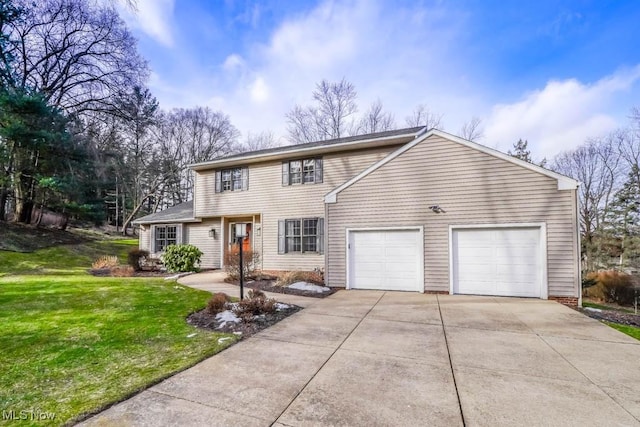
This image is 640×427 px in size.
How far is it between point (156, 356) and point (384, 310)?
425 cm

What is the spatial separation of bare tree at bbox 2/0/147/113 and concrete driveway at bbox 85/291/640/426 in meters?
20.4

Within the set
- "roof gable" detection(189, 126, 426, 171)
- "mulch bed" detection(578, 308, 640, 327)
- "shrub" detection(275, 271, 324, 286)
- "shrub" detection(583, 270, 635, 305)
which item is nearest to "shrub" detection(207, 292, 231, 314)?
"shrub" detection(275, 271, 324, 286)

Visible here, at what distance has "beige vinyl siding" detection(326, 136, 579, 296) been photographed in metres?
7.05

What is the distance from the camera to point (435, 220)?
815 centimetres

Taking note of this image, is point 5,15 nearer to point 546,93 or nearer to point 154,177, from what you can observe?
point 154,177

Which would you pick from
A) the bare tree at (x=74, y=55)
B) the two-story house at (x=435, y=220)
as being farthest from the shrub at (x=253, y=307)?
the bare tree at (x=74, y=55)

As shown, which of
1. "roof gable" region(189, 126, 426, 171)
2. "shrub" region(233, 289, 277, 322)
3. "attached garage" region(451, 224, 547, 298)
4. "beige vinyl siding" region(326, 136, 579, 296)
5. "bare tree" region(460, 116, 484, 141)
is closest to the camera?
"shrub" region(233, 289, 277, 322)

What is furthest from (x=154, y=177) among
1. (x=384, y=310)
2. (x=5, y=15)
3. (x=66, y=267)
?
(x=384, y=310)

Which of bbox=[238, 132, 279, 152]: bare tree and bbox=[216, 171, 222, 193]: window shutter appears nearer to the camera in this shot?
bbox=[216, 171, 222, 193]: window shutter

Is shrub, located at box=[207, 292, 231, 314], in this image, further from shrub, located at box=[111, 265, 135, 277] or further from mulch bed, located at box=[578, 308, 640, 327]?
mulch bed, located at box=[578, 308, 640, 327]

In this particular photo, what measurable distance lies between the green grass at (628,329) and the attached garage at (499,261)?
1945mm

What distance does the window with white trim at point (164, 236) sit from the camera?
14.4 m

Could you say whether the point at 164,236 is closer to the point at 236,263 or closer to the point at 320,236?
the point at 236,263

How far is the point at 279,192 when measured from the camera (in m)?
12.1
